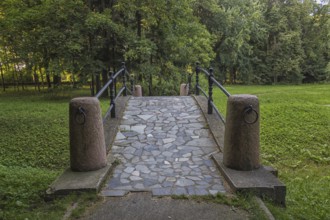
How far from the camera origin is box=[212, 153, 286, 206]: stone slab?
139 inches

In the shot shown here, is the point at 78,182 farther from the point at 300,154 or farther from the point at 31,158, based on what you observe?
the point at 300,154

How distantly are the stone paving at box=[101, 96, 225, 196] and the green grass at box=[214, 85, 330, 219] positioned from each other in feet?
3.63

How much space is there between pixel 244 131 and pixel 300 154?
3.25m

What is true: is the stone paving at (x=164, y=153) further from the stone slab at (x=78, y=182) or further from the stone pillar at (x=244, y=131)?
the stone pillar at (x=244, y=131)

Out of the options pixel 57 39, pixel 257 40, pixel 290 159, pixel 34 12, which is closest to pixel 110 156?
pixel 290 159

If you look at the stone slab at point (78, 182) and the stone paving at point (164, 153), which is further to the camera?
the stone paving at point (164, 153)

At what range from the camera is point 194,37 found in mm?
18172

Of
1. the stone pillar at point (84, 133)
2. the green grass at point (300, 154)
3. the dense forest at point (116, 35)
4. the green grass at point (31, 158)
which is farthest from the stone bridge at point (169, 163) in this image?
the dense forest at point (116, 35)

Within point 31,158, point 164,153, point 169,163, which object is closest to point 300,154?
point 164,153

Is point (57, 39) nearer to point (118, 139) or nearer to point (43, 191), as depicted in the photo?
point (118, 139)

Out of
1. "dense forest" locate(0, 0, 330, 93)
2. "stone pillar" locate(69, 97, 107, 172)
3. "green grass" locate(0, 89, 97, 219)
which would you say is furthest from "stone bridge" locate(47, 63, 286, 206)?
"dense forest" locate(0, 0, 330, 93)

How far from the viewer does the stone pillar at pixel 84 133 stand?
158 inches

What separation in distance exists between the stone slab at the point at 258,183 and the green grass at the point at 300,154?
16 centimetres

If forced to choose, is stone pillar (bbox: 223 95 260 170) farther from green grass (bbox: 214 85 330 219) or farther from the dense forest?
the dense forest
